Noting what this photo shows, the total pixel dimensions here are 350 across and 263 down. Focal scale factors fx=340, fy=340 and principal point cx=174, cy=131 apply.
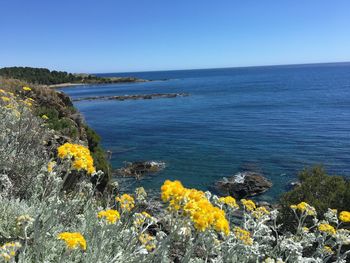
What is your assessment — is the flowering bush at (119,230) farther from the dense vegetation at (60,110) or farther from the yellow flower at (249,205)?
the dense vegetation at (60,110)

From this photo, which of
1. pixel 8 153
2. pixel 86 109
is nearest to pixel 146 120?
pixel 86 109

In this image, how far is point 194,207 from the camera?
2936 mm

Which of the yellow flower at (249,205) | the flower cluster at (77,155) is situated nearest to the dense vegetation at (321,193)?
the yellow flower at (249,205)

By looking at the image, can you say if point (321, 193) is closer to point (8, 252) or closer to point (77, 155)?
point (77, 155)

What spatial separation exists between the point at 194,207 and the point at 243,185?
17.6 metres

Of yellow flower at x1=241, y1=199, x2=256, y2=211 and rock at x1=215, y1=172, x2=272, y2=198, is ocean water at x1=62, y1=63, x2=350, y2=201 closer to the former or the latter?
rock at x1=215, y1=172, x2=272, y2=198

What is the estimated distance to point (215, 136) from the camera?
3272cm

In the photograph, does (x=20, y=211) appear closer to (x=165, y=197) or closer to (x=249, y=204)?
(x=165, y=197)

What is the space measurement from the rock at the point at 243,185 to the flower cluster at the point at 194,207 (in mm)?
15627

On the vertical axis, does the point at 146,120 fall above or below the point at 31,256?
below

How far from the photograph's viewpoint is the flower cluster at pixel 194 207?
286 centimetres

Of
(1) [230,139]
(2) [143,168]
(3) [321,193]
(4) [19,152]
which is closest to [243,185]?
(2) [143,168]

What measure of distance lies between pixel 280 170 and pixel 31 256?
824 inches

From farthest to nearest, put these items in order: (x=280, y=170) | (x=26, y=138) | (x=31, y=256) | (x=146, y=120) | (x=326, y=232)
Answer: (x=146, y=120)
(x=280, y=170)
(x=26, y=138)
(x=326, y=232)
(x=31, y=256)
